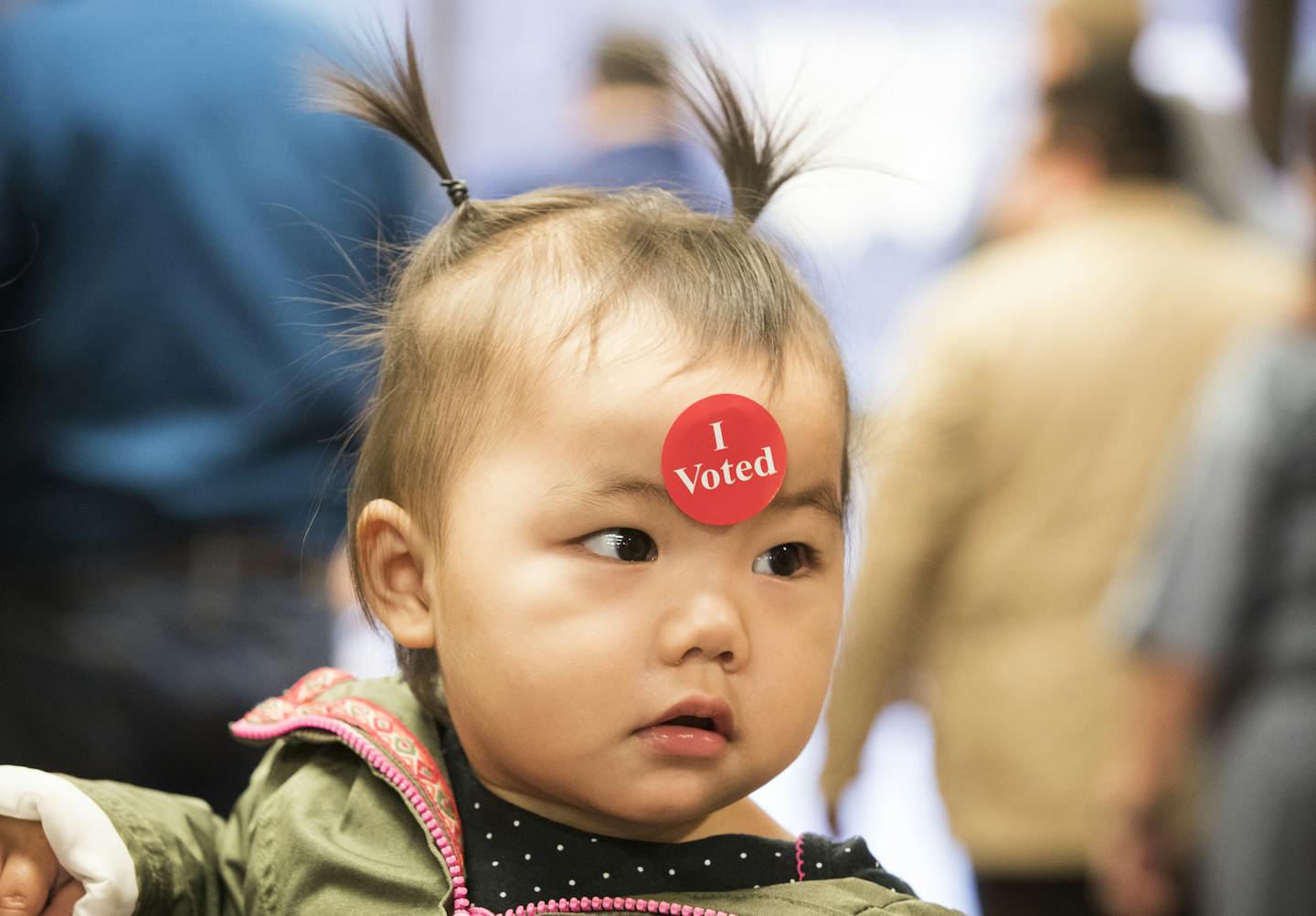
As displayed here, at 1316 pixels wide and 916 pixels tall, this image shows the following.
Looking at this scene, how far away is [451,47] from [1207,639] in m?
2.67

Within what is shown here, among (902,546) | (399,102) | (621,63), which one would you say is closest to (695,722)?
(399,102)

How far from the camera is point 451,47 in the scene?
170 inches

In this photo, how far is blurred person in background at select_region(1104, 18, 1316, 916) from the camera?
94.6 inches

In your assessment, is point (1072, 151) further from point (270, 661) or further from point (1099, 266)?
point (270, 661)

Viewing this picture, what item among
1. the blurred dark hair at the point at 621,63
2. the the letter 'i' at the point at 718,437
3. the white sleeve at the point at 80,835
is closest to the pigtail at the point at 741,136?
the the letter 'i' at the point at 718,437

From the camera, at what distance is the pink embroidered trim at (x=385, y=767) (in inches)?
40.1

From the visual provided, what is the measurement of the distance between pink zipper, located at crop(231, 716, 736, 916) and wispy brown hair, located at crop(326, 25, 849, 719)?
0.09 m

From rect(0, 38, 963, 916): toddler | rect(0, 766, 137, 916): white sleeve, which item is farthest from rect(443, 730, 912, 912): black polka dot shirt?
rect(0, 766, 137, 916): white sleeve

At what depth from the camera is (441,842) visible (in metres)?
1.03

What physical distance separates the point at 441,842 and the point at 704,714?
0.20m

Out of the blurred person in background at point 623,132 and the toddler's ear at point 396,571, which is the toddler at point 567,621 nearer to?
the toddler's ear at point 396,571

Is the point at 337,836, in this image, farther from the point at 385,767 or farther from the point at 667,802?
the point at 667,802

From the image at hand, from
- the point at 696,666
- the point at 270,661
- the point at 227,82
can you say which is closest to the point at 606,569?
the point at 696,666

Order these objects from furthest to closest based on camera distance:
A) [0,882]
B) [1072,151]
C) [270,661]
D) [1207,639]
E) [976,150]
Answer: [976,150] → [1072,151] → [1207,639] → [270,661] → [0,882]
